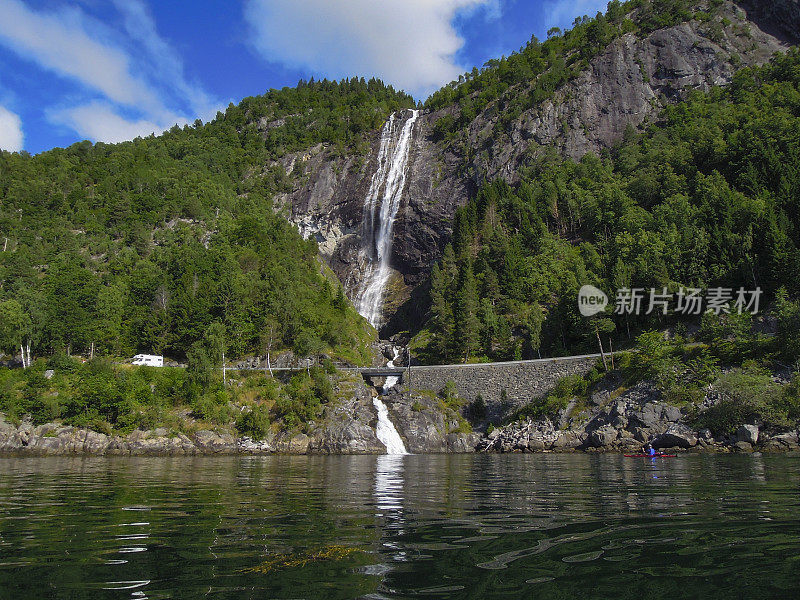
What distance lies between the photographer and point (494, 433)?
52.1 meters

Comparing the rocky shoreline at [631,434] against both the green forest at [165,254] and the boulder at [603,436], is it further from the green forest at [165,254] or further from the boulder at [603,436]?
the green forest at [165,254]

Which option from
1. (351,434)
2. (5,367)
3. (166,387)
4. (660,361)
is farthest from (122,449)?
(660,361)

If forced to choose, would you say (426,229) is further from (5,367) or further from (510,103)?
(5,367)

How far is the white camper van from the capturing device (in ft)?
205

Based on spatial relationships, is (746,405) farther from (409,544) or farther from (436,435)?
(409,544)

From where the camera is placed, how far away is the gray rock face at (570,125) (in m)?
111

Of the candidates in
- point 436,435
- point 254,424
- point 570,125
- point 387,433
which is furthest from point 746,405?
point 570,125

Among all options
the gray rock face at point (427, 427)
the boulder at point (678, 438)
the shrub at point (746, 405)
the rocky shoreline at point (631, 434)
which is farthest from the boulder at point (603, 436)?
the gray rock face at point (427, 427)

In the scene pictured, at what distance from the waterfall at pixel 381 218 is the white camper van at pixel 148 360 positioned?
43.9 m

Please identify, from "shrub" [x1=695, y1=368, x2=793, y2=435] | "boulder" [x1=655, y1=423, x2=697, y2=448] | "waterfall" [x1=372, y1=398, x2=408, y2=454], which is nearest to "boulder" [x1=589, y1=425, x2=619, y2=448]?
"boulder" [x1=655, y1=423, x2=697, y2=448]

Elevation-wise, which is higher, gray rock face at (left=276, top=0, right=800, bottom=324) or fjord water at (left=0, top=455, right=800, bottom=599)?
gray rock face at (left=276, top=0, right=800, bottom=324)

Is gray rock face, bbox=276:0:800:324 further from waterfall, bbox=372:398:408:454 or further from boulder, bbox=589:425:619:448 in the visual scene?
boulder, bbox=589:425:619:448

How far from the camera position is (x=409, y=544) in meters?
7.49

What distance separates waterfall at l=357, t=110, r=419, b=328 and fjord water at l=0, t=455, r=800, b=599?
86.7 m
